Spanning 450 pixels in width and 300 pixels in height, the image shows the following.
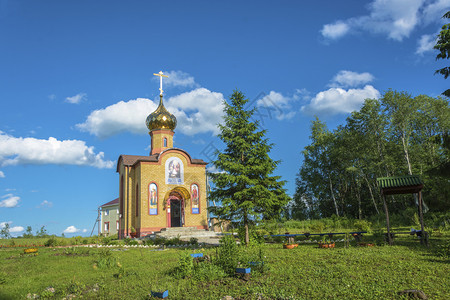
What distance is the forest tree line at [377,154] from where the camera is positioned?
2634 centimetres

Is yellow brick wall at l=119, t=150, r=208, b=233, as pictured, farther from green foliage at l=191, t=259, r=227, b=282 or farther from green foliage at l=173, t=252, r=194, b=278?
green foliage at l=191, t=259, r=227, b=282

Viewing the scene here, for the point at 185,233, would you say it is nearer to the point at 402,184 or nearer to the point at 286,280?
the point at 402,184

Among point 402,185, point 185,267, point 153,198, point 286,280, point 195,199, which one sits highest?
point 153,198

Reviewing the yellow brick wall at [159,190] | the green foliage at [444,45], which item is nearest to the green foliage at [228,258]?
the green foliage at [444,45]

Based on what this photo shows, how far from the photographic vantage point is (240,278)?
22.1 feet

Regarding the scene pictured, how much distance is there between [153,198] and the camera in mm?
24578

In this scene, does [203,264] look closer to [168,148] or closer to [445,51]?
[445,51]

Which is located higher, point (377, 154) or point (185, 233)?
point (377, 154)

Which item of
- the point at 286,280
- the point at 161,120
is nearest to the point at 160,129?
the point at 161,120

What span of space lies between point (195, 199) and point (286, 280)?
2004 cm

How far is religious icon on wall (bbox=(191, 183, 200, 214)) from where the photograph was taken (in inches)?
1019

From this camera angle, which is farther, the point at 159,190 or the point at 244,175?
the point at 159,190

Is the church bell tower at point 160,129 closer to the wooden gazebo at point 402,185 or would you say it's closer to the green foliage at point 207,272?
the wooden gazebo at point 402,185

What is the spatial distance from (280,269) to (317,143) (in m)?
29.9
